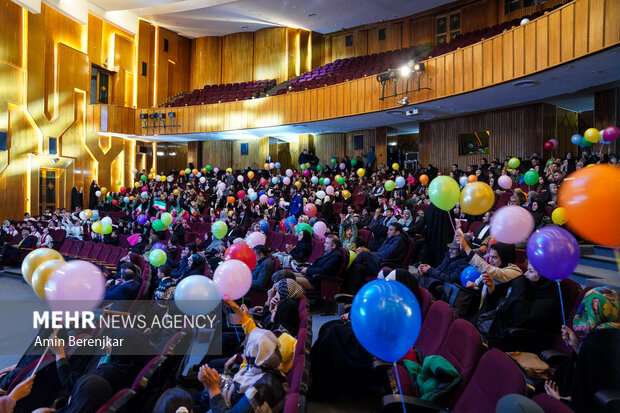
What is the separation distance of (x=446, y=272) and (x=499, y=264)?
42.9 inches

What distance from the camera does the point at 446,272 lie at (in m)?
4.34

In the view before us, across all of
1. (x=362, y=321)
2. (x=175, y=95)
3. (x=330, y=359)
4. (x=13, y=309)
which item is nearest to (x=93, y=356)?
(x=330, y=359)

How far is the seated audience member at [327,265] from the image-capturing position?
16.0 ft

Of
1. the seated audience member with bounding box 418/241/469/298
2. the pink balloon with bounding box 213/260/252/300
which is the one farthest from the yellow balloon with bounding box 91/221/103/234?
the seated audience member with bounding box 418/241/469/298

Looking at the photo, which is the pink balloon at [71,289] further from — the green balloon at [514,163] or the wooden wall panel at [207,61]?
the wooden wall panel at [207,61]

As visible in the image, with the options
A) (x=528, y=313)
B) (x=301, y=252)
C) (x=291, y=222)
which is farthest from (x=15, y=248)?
(x=528, y=313)

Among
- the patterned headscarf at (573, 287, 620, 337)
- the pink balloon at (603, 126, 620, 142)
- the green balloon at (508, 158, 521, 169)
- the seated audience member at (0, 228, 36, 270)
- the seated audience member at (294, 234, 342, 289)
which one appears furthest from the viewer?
the seated audience member at (0, 228, 36, 270)

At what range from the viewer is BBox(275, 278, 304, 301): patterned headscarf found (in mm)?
3227

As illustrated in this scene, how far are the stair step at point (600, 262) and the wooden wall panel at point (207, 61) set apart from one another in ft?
53.1

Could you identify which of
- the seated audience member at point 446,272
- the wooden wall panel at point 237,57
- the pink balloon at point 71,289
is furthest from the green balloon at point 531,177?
the wooden wall panel at point 237,57

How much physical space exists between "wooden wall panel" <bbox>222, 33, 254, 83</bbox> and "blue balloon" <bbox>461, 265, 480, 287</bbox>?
50.7 feet

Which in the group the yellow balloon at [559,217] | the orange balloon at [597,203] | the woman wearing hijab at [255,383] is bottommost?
the woman wearing hijab at [255,383]

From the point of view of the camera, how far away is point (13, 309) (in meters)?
5.60

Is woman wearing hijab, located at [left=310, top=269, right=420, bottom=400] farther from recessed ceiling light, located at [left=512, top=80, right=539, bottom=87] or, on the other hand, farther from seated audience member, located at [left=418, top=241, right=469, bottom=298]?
recessed ceiling light, located at [left=512, top=80, right=539, bottom=87]
